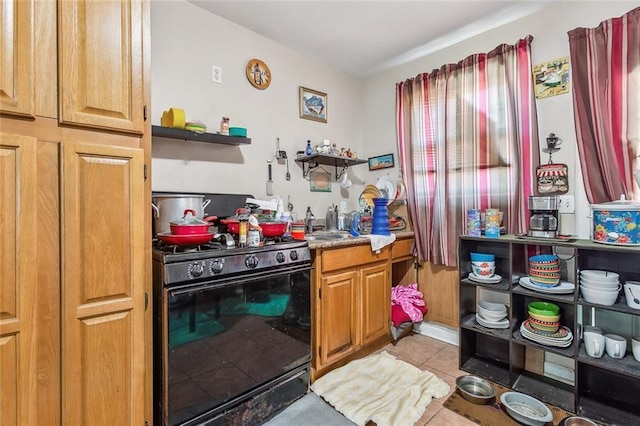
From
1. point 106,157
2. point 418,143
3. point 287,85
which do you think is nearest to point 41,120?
point 106,157

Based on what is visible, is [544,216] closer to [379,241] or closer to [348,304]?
[379,241]

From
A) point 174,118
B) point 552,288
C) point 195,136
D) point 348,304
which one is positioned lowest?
point 348,304

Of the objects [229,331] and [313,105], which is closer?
[229,331]

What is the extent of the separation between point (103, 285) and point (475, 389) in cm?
210

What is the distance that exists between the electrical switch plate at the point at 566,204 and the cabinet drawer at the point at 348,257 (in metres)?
1.19

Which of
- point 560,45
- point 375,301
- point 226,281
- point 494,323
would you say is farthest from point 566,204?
point 226,281

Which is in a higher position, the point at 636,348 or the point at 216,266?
the point at 216,266

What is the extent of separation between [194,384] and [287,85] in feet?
7.52

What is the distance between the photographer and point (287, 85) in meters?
2.60

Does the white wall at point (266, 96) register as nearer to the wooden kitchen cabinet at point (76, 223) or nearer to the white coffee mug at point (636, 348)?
the white coffee mug at point (636, 348)

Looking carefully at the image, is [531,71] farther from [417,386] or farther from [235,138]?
[417,386]

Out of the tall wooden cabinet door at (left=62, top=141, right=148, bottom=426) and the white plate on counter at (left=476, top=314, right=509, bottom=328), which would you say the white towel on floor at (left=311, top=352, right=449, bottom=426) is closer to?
the white plate on counter at (left=476, top=314, right=509, bottom=328)

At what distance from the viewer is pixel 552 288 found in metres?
1.75

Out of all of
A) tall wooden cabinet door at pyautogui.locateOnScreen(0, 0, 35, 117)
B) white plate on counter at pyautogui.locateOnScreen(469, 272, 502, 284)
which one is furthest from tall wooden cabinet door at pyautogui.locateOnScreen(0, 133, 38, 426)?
white plate on counter at pyautogui.locateOnScreen(469, 272, 502, 284)
